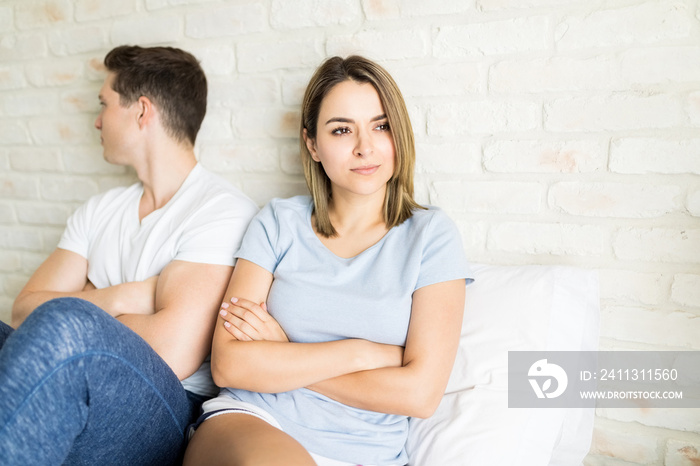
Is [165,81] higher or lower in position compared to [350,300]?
higher

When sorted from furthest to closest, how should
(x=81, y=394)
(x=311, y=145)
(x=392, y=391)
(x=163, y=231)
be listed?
1. (x=163, y=231)
2. (x=311, y=145)
3. (x=392, y=391)
4. (x=81, y=394)

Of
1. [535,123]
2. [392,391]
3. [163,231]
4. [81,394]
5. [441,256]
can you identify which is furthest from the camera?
[163,231]

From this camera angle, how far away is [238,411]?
1.22 metres

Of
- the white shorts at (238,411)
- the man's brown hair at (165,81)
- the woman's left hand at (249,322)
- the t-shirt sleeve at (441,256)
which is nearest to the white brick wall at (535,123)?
the man's brown hair at (165,81)

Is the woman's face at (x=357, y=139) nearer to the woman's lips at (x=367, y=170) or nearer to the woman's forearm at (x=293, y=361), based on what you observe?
the woman's lips at (x=367, y=170)

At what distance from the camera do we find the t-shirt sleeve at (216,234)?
1.50 metres

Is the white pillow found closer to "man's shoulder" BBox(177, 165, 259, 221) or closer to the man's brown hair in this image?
"man's shoulder" BBox(177, 165, 259, 221)

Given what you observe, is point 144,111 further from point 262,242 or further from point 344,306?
point 344,306

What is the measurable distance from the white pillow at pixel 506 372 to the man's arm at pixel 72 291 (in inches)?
31.8

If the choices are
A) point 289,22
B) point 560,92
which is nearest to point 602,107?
point 560,92

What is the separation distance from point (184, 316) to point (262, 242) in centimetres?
28

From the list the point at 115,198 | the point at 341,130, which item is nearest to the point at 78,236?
the point at 115,198

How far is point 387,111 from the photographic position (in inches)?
53.8

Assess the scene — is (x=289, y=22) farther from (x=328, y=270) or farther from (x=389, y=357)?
(x=389, y=357)
